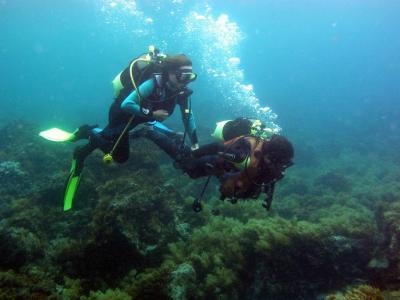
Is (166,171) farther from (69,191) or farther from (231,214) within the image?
(69,191)

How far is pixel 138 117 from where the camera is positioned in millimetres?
5645

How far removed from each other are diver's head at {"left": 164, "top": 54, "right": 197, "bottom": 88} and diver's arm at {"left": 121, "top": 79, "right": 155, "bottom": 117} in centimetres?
36

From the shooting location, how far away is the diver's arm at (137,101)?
207 inches

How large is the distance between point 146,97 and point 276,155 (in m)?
2.48

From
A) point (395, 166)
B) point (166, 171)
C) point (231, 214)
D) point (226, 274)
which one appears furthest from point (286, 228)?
point (395, 166)

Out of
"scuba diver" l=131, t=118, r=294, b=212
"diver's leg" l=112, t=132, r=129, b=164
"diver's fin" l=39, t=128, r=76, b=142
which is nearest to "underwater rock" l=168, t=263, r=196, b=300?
"scuba diver" l=131, t=118, r=294, b=212

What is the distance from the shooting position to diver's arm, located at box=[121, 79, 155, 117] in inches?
207

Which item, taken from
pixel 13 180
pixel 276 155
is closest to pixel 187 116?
pixel 276 155

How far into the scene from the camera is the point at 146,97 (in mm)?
5469

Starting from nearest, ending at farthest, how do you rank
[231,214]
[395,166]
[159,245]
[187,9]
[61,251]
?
[61,251] → [159,245] → [231,214] → [395,166] → [187,9]

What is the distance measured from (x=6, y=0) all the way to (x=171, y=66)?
182 ft

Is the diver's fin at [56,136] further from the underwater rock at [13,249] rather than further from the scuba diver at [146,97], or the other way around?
the underwater rock at [13,249]

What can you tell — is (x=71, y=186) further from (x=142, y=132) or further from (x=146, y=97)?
(x=146, y=97)

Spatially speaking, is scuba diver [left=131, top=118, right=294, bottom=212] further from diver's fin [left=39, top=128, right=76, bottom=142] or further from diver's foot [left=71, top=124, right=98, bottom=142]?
diver's fin [left=39, top=128, right=76, bottom=142]
